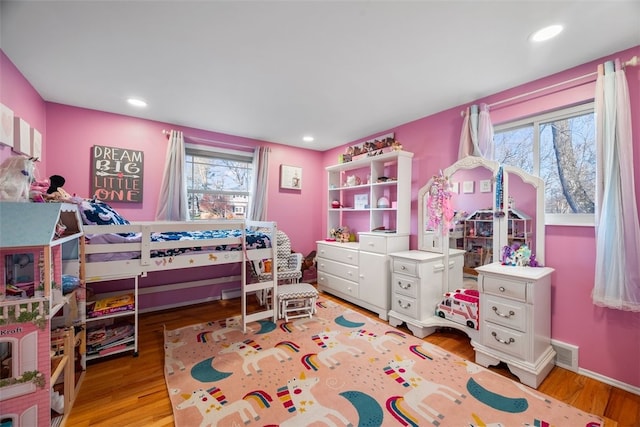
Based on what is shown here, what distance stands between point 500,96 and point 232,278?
3950 mm

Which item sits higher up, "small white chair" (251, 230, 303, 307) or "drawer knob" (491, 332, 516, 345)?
"small white chair" (251, 230, 303, 307)

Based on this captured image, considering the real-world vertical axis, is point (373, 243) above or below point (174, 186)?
below

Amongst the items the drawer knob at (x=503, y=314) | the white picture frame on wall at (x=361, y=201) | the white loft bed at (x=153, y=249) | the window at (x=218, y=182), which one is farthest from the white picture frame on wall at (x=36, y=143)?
the drawer knob at (x=503, y=314)

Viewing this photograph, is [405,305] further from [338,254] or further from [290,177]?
[290,177]

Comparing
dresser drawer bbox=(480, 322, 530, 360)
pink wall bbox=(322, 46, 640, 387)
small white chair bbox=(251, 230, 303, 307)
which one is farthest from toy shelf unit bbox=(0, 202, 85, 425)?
pink wall bbox=(322, 46, 640, 387)

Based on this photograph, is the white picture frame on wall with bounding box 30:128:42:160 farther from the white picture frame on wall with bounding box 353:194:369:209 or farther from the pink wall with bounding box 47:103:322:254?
the white picture frame on wall with bounding box 353:194:369:209

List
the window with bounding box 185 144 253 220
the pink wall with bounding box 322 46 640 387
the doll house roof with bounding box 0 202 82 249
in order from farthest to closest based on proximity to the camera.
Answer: the window with bounding box 185 144 253 220, the pink wall with bounding box 322 46 640 387, the doll house roof with bounding box 0 202 82 249

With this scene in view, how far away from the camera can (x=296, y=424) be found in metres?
1.48

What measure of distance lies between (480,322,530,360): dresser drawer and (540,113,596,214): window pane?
3.62 feet

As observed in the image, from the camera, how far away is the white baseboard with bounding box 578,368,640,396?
5.82 ft

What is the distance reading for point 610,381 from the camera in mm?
1864

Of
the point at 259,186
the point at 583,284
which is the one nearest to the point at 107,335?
the point at 259,186

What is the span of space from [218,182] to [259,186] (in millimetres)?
621

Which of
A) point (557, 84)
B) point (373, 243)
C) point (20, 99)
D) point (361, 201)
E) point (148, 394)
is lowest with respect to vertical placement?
point (148, 394)
